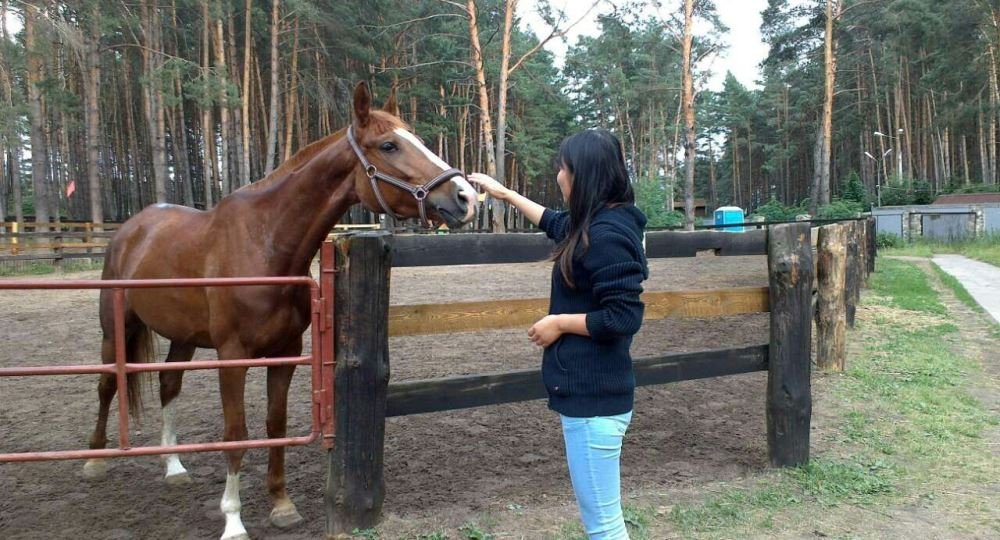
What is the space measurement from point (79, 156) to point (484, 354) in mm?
44973

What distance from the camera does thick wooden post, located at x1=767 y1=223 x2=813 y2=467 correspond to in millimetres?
3725

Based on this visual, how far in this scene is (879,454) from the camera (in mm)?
3998

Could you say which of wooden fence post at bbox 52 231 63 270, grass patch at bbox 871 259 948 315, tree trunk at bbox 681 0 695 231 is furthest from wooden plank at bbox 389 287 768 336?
tree trunk at bbox 681 0 695 231

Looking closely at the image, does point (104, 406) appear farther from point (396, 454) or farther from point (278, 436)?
point (396, 454)

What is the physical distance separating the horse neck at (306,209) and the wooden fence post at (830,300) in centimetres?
457

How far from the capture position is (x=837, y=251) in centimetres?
581

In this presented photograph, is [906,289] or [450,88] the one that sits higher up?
[450,88]

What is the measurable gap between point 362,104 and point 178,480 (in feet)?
8.19

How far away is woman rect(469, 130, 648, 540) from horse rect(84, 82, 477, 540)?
85 cm

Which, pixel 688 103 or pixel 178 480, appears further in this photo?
pixel 688 103

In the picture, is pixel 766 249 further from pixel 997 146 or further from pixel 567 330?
pixel 997 146

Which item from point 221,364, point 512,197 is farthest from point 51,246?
point 512,197

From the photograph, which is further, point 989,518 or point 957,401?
point 957,401

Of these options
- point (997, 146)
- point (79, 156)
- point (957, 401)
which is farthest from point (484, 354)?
point (997, 146)
